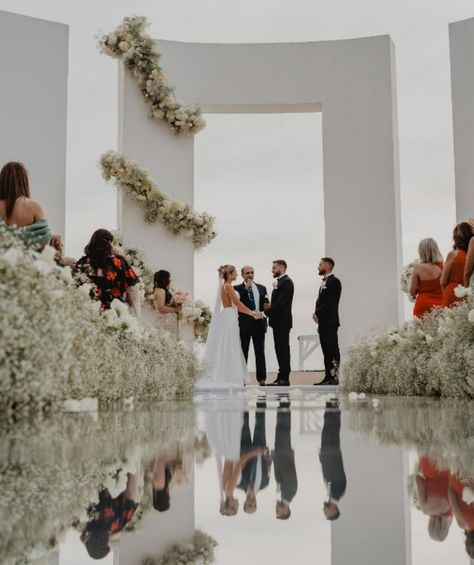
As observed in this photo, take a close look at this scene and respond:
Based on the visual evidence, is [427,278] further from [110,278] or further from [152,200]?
[152,200]

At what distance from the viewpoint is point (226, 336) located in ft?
36.0

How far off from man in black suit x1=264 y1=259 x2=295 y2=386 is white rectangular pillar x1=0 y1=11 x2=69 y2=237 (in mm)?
3169

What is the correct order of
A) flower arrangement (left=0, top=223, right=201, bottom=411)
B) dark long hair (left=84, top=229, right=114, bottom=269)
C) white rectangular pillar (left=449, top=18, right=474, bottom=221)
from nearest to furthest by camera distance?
flower arrangement (left=0, top=223, right=201, bottom=411)
dark long hair (left=84, top=229, right=114, bottom=269)
white rectangular pillar (left=449, top=18, right=474, bottom=221)

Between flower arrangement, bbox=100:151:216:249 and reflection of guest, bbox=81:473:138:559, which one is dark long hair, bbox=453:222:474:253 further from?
flower arrangement, bbox=100:151:216:249

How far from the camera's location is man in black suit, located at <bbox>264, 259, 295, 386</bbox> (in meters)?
11.1

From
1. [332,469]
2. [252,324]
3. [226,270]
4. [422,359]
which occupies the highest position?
[226,270]

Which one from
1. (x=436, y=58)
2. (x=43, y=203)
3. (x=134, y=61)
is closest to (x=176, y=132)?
(x=134, y=61)

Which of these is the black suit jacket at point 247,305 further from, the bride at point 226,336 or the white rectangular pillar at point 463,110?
the white rectangular pillar at point 463,110

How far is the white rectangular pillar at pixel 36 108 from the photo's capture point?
11445 millimetres

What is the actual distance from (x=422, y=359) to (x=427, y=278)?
172 centimetres

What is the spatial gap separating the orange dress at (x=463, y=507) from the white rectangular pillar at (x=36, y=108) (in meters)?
10.8

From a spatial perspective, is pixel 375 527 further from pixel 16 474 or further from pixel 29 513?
pixel 16 474

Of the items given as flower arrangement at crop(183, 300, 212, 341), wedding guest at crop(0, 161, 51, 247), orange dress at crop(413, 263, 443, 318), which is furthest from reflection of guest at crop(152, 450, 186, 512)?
flower arrangement at crop(183, 300, 212, 341)

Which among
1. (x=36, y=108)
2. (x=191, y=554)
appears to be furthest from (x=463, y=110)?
(x=191, y=554)
